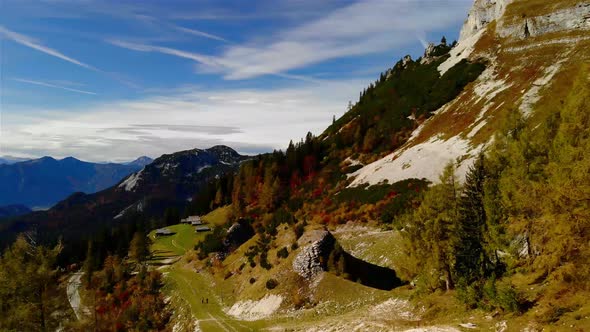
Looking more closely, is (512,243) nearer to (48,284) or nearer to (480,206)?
(480,206)

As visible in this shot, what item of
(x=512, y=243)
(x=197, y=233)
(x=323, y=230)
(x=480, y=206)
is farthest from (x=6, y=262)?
(x=197, y=233)

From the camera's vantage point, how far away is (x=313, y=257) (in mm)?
43688

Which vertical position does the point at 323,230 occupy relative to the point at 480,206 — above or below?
below

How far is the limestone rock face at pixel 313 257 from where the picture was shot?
141ft

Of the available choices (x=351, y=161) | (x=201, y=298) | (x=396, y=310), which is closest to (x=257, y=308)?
(x=201, y=298)

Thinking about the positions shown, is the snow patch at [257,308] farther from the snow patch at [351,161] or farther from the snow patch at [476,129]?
the snow patch at [351,161]

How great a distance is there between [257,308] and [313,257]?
326 inches

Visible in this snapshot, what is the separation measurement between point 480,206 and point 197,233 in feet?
337

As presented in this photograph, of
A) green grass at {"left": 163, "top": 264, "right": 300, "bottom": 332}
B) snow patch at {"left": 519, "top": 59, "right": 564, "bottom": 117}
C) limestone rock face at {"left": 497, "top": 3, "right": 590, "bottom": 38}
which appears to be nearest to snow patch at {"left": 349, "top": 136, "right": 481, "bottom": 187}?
snow patch at {"left": 519, "top": 59, "right": 564, "bottom": 117}

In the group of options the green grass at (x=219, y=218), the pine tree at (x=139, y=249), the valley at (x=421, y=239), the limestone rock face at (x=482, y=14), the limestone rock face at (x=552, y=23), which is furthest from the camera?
the limestone rock face at (x=482, y=14)

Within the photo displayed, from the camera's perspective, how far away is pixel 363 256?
5206 centimetres

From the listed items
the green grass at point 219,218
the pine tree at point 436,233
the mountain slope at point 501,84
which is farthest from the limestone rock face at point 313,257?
the green grass at point 219,218

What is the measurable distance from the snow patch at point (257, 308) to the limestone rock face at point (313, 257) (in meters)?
4.03

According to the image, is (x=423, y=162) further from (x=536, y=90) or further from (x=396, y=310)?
(x=396, y=310)
